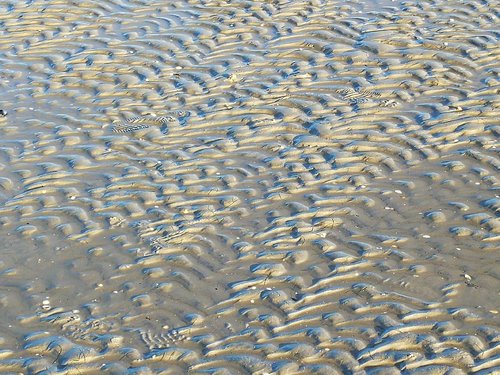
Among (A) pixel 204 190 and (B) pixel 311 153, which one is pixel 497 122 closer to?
(B) pixel 311 153

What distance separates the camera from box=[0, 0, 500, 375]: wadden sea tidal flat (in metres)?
6.49

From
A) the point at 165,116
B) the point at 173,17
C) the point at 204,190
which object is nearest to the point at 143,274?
the point at 204,190

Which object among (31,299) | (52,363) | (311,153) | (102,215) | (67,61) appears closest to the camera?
(52,363)

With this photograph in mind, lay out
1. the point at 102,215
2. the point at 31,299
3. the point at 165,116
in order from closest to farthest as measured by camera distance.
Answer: the point at 31,299
the point at 102,215
the point at 165,116

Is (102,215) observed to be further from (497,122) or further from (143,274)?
(497,122)

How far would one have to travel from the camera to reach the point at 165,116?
9672mm

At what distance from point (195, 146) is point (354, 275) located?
102 inches

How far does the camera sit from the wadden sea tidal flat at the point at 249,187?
649 cm

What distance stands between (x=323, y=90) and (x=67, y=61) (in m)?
3.04

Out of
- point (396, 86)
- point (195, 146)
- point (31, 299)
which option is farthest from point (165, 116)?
point (31, 299)

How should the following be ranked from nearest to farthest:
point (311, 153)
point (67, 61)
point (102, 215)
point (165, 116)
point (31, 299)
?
point (31, 299) < point (102, 215) < point (311, 153) < point (165, 116) < point (67, 61)

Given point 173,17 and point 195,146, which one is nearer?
point 195,146

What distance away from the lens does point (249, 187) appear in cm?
841

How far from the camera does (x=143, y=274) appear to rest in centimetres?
720
